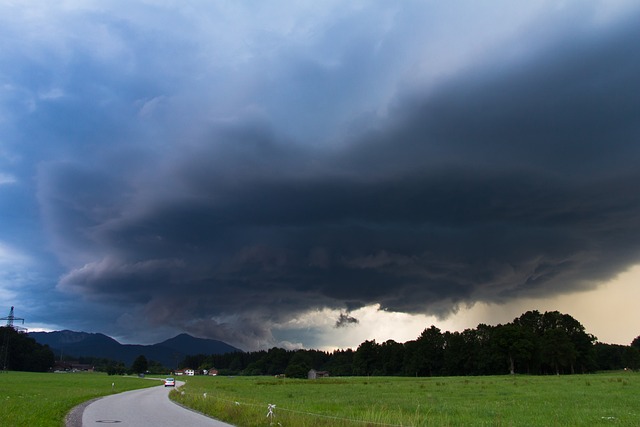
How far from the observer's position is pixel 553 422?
22.9 metres

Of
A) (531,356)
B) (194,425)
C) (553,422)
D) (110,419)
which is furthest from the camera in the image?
(531,356)

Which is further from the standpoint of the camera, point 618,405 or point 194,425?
point 618,405

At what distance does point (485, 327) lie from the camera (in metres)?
173

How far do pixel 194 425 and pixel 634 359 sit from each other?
615 feet

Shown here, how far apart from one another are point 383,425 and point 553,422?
11362 mm

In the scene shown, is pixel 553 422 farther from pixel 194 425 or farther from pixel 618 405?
pixel 194 425

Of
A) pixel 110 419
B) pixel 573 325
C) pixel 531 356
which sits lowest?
pixel 110 419

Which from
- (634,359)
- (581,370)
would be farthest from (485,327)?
(634,359)

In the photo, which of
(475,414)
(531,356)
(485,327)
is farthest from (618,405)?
(485,327)

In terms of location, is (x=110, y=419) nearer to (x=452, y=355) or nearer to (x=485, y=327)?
(x=452, y=355)

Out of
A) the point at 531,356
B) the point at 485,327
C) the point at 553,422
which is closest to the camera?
the point at 553,422

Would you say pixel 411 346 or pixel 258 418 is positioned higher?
pixel 411 346

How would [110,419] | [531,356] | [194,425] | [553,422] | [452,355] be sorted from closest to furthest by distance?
1. [194,425]
2. [553,422]
3. [110,419]
4. [531,356]
5. [452,355]

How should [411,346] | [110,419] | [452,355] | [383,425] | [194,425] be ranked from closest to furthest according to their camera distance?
1. [383,425]
2. [194,425]
3. [110,419]
4. [452,355]
5. [411,346]
